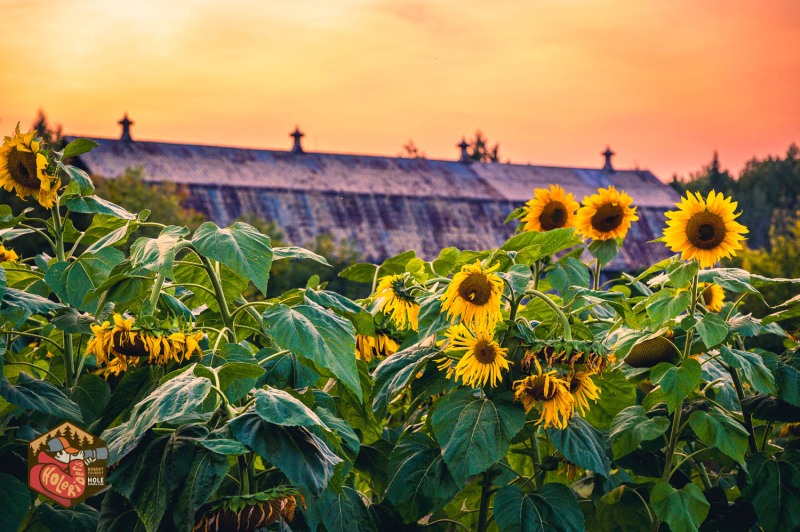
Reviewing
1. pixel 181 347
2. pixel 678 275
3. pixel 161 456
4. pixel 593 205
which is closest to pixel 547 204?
pixel 593 205

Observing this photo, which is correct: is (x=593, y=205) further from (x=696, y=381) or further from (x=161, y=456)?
(x=161, y=456)

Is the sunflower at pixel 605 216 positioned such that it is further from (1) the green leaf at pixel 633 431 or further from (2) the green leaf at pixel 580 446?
(2) the green leaf at pixel 580 446

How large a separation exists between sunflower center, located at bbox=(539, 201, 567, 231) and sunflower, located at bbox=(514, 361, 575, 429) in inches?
60.3

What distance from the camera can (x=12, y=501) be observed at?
286 centimetres

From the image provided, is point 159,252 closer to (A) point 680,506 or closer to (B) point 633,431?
(B) point 633,431

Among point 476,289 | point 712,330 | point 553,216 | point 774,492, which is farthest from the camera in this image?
point 553,216

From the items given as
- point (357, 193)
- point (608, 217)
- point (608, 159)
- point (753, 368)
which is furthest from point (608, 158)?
point (753, 368)

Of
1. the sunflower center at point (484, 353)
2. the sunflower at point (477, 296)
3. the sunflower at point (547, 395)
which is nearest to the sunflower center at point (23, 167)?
the sunflower at point (477, 296)

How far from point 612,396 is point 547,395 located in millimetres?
627

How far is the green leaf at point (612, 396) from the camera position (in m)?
3.39

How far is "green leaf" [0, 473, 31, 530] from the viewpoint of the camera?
2.86m

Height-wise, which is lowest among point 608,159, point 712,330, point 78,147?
point 712,330

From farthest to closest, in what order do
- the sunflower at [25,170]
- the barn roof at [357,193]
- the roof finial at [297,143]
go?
1. the roof finial at [297,143]
2. the barn roof at [357,193]
3. the sunflower at [25,170]

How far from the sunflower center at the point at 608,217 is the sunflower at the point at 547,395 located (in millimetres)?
1424
